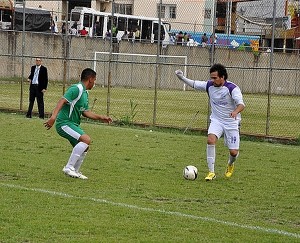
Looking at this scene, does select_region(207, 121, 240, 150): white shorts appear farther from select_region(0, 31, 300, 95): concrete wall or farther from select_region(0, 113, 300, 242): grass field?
select_region(0, 31, 300, 95): concrete wall

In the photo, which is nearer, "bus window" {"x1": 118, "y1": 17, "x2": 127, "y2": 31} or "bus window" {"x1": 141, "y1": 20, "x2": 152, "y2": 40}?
"bus window" {"x1": 141, "y1": 20, "x2": 152, "y2": 40}

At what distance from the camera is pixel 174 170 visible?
1530 centimetres

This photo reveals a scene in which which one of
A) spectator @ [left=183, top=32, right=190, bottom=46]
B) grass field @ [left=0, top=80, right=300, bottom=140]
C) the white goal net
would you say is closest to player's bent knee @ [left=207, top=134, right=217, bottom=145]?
grass field @ [left=0, top=80, right=300, bottom=140]

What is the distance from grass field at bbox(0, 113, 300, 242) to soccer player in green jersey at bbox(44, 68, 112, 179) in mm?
293

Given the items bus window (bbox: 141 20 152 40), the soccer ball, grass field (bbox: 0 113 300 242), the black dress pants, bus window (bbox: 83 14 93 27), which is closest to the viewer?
grass field (bbox: 0 113 300 242)

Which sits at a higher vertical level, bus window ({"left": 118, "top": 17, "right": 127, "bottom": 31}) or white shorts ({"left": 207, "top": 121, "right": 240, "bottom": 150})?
bus window ({"left": 118, "top": 17, "right": 127, "bottom": 31})

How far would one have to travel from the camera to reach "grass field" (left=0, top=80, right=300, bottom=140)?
28819mm

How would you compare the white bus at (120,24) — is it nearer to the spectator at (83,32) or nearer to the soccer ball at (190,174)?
the spectator at (83,32)

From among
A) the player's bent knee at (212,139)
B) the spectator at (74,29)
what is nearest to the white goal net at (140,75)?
the spectator at (74,29)

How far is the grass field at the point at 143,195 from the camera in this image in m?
9.30

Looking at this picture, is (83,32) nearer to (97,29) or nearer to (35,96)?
(97,29)

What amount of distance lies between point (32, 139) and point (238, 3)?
11.9 meters

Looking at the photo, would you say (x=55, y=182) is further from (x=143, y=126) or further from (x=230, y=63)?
(x=230, y=63)

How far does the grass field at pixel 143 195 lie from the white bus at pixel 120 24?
23219 millimetres
